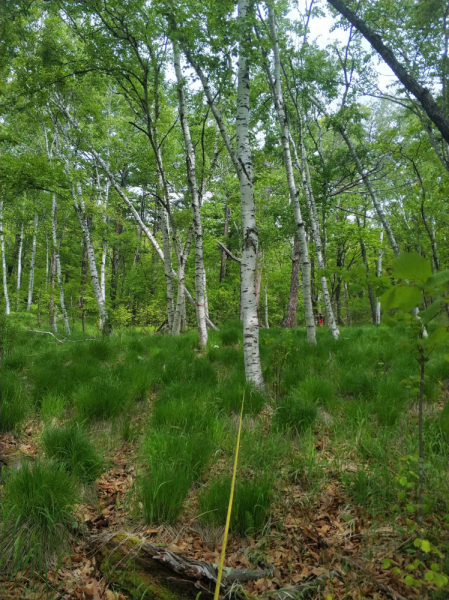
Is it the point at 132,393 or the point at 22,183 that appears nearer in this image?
the point at 132,393

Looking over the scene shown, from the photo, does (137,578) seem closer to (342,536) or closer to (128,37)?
(342,536)

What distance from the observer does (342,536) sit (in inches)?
68.0

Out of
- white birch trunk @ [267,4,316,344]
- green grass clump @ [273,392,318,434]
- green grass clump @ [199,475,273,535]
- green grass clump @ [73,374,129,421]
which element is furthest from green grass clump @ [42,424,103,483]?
white birch trunk @ [267,4,316,344]

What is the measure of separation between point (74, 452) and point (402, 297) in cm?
244

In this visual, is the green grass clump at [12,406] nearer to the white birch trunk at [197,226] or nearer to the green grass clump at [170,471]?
the green grass clump at [170,471]

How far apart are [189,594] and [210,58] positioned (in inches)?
245

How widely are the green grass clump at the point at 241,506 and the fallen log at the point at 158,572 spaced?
0.27 meters

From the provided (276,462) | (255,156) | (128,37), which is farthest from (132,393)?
(128,37)

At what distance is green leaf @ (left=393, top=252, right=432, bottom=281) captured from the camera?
96cm

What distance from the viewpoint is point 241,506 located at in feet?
5.99

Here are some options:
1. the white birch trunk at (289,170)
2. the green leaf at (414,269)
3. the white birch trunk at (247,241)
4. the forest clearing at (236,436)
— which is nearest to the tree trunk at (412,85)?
the forest clearing at (236,436)

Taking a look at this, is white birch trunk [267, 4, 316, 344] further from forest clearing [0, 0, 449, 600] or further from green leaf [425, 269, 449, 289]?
green leaf [425, 269, 449, 289]

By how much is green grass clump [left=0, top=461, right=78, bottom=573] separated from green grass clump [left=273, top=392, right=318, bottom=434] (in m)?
1.81

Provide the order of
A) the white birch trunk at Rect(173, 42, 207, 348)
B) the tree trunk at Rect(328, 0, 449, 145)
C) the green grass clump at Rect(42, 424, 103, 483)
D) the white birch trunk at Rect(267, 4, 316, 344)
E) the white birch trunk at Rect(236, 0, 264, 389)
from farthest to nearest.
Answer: the white birch trunk at Rect(173, 42, 207, 348), the white birch trunk at Rect(267, 4, 316, 344), the white birch trunk at Rect(236, 0, 264, 389), the tree trunk at Rect(328, 0, 449, 145), the green grass clump at Rect(42, 424, 103, 483)
